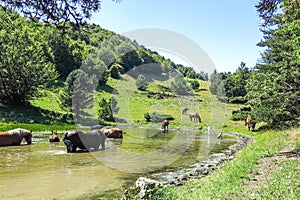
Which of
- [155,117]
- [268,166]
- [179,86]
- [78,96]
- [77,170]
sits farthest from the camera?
[179,86]

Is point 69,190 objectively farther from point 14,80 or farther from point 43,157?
point 14,80

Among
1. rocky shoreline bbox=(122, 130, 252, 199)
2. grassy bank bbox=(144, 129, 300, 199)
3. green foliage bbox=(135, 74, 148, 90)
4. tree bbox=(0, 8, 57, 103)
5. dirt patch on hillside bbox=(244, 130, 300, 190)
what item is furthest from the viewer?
green foliage bbox=(135, 74, 148, 90)

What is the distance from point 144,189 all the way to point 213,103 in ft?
230

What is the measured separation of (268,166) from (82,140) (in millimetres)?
11812

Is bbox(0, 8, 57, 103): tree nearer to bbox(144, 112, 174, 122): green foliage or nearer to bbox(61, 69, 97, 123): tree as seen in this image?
bbox(61, 69, 97, 123): tree

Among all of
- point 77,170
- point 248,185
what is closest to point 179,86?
point 77,170

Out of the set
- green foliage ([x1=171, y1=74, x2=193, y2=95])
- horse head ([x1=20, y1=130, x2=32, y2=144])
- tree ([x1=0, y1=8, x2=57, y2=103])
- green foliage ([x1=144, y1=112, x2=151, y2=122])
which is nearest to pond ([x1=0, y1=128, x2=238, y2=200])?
horse head ([x1=20, y1=130, x2=32, y2=144])

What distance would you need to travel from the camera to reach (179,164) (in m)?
15.7

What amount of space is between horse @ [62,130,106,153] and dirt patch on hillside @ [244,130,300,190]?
1104 cm

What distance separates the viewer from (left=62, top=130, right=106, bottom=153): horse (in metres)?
18.9

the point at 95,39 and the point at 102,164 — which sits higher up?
the point at 95,39

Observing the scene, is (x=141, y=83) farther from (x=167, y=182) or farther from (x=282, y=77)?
(x=167, y=182)

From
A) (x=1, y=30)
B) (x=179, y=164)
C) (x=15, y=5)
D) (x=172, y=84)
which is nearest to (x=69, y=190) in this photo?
(x=15, y=5)

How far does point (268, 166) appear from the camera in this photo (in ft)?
36.6
